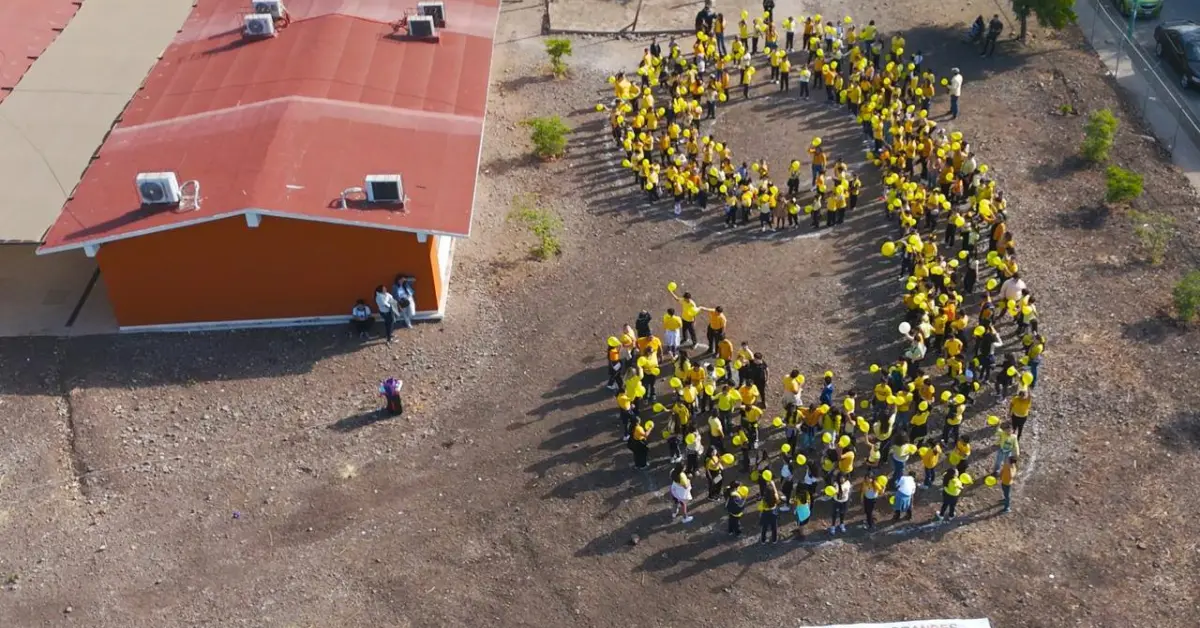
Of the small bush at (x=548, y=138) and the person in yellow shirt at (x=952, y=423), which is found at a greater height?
the small bush at (x=548, y=138)

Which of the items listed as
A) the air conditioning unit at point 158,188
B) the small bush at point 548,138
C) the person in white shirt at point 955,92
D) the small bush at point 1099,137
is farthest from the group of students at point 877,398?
the air conditioning unit at point 158,188

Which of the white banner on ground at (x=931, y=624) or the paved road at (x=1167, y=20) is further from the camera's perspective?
the paved road at (x=1167, y=20)

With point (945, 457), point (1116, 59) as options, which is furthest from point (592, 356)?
point (1116, 59)

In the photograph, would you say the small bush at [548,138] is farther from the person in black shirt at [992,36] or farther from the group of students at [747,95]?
the person in black shirt at [992,36]

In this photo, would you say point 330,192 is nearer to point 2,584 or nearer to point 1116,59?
point 2,584

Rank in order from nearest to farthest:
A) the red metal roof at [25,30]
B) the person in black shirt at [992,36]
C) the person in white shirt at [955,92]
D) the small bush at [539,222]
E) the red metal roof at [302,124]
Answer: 1. the red metal roof at [302,124]
2. the small bush at [539,222]
3. the red metal roof at [25,30]
4. the person in white shirt at [955,92]
5. the person in black shirt at [992,36]

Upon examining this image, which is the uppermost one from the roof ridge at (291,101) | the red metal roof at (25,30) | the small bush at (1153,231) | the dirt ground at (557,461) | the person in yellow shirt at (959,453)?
the red metal roof at (25,30)
